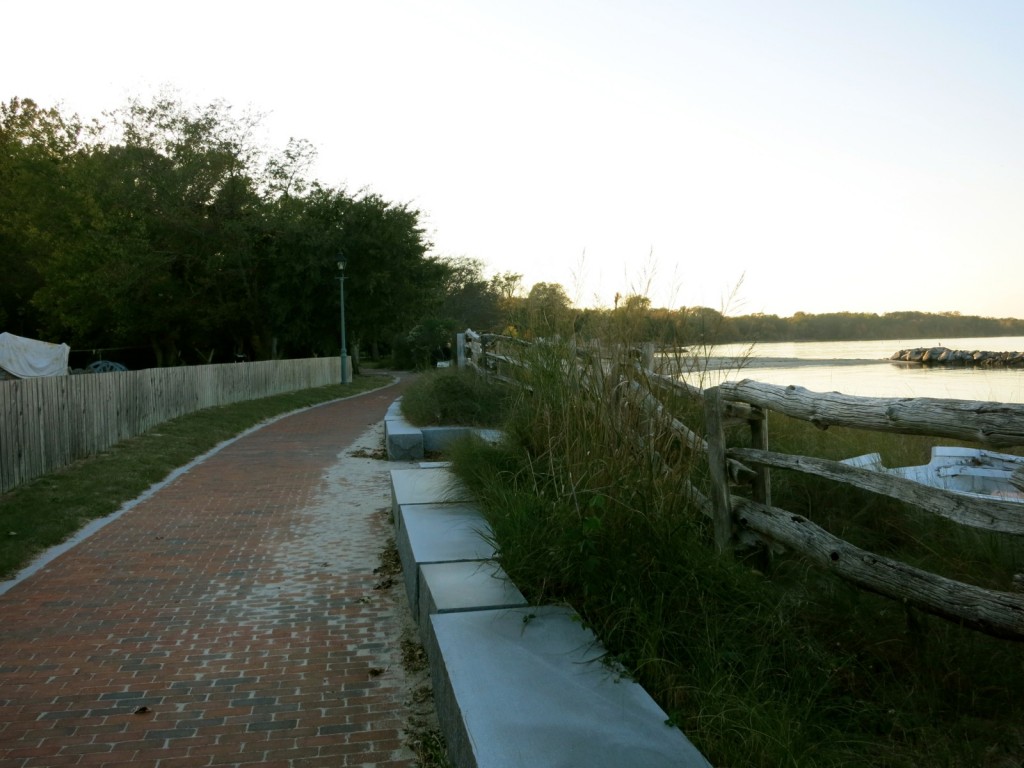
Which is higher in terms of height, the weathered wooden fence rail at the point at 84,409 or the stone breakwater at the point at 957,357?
the stone breakwater at the point at 957,357

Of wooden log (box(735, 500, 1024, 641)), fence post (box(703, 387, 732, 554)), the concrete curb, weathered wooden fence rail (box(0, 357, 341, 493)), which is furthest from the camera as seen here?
weathered wooden fence rail (box(0, 357, 341, 493))

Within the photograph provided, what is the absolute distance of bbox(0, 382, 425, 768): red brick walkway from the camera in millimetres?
3861

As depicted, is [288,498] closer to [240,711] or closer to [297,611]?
[297,611]

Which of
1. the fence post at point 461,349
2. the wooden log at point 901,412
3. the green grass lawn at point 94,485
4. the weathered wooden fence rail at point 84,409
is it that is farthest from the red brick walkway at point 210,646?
the fence post at point 461,349

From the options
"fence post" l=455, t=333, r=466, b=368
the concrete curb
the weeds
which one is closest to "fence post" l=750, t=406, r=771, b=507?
the concrete curb

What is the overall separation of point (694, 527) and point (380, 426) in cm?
1356

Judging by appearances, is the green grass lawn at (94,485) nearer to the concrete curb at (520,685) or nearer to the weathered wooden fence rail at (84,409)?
the weathered wooden fence rail at (84,409)

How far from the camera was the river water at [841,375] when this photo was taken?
5.50 metres

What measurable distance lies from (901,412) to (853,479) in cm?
47

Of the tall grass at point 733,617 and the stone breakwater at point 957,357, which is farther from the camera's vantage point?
the stone breakwater at point 957,357

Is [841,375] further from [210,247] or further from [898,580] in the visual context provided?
[210,247]

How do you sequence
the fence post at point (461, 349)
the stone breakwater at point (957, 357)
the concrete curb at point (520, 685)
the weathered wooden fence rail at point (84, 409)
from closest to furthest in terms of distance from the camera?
the concrete curb at point (520, 685) < the weathered wooden fence rail at point (84, 409) < the fence post at point (461, 349) < the stone breakwater at point (957, 357)

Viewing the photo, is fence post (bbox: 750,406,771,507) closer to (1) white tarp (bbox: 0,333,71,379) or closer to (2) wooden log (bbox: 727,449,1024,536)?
(2) wooden log (bbox: 727,449,1024,536)

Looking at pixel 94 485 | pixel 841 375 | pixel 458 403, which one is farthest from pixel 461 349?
pixel 94 485
